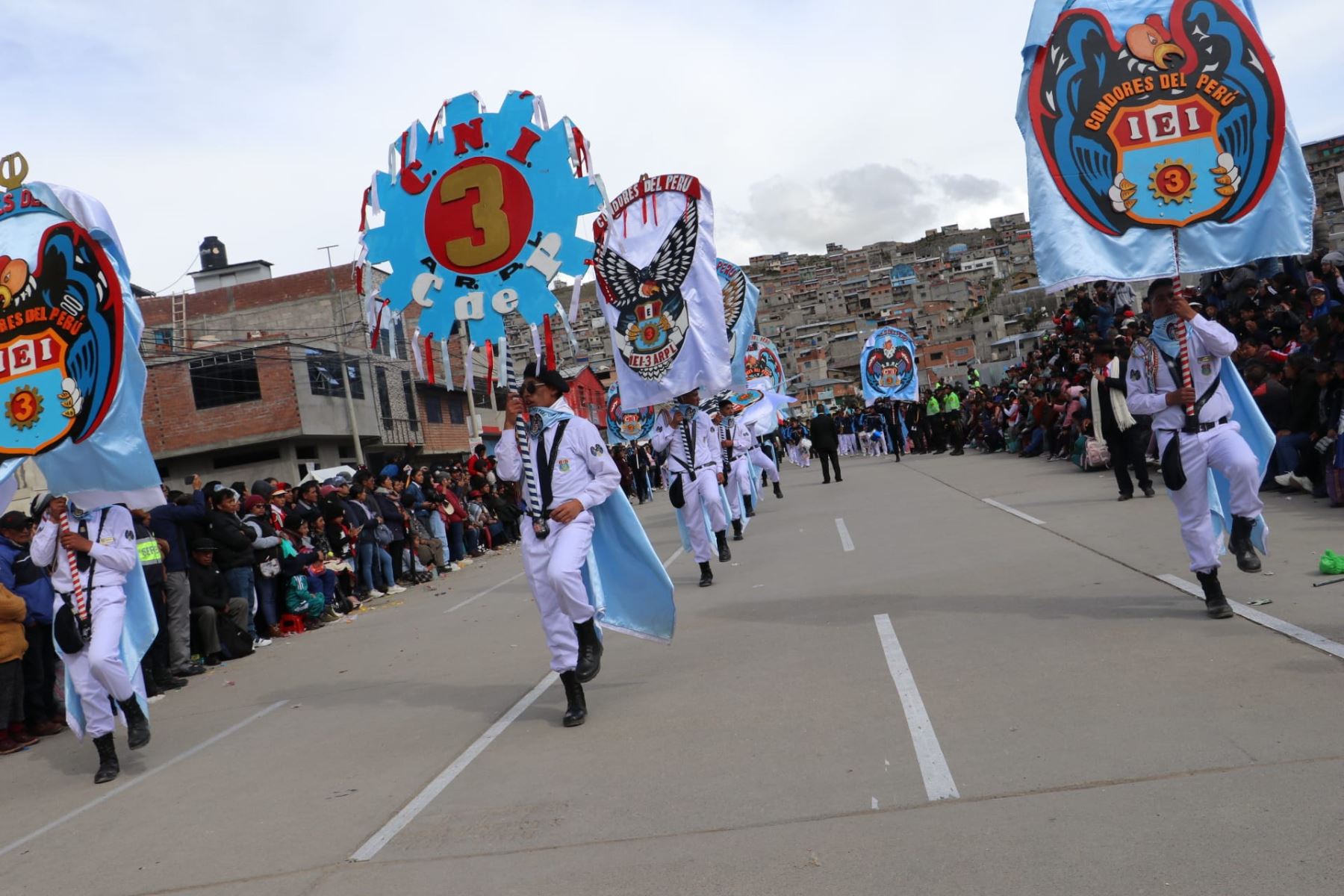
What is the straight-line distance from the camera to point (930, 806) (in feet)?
14.6

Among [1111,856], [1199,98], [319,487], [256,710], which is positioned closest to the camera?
[1111,856]

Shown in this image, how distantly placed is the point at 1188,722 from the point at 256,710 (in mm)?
6741

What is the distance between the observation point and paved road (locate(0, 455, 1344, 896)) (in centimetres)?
401

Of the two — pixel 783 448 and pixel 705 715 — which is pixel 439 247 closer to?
pixel 705 715

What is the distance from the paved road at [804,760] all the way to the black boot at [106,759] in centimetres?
19

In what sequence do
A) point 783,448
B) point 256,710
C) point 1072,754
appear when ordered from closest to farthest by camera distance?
point 1072,754 → point 256,710 → point 783,448

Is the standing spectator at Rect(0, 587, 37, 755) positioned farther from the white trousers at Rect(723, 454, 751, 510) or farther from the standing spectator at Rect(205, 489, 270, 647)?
the white trousers at Rect(723, 454, 751, 510)

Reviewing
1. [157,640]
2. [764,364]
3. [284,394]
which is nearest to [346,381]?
[284,394]

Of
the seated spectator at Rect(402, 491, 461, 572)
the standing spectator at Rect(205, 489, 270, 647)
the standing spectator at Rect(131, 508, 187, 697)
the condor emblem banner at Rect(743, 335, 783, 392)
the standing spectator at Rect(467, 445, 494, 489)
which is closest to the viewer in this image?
the standing spectator at Rect(131, 508, 187, 697)

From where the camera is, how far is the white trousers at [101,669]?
23.5ft

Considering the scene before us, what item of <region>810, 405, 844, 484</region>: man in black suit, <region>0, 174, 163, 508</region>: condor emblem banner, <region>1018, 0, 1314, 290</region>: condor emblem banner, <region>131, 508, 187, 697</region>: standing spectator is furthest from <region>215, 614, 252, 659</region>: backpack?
<region>810, 405, 844, 484</region>: man in black suit

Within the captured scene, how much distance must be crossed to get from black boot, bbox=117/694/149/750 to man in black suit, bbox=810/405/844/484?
20349mm

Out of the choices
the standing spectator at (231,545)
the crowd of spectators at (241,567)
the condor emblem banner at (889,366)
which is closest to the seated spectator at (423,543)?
the crowd of spectators at (241,567)

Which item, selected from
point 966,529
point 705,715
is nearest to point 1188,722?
point 705,715
